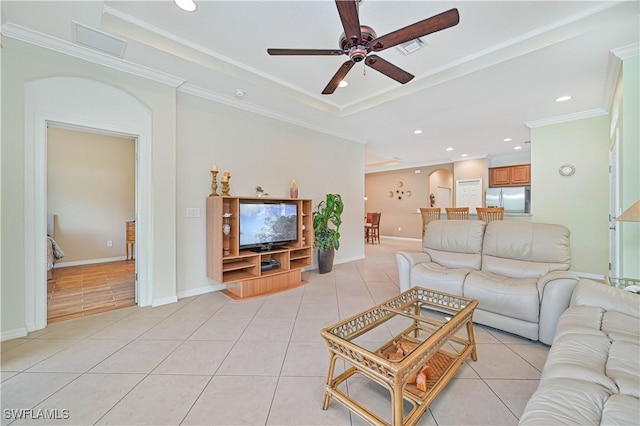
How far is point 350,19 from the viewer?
1.66 meters

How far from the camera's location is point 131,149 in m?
5.48

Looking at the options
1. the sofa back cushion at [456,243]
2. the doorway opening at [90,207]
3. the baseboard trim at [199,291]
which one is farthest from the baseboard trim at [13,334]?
the sofa back cushion at [456,243]

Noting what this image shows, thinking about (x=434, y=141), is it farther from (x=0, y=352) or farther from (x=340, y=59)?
(x=0, y=352)

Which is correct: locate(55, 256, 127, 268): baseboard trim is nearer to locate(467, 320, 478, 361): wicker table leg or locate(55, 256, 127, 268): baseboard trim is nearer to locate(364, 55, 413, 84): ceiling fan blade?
locate(364, 55, 413, 84): ceiling fan blade

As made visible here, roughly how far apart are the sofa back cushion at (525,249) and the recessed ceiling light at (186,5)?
3.72 metres

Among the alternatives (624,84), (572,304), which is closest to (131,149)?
(572,304)

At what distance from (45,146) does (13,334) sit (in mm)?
1713

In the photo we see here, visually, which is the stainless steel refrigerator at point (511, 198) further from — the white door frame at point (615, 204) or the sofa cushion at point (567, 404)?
the sofa cushion at point (567, 404)

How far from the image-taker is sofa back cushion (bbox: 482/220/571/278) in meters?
2.53

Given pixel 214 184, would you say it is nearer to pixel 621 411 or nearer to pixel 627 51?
pixel 621 411

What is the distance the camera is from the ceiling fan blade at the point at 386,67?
2.06 m

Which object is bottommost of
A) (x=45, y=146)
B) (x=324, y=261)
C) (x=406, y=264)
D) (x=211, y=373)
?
(x=211, y=373)

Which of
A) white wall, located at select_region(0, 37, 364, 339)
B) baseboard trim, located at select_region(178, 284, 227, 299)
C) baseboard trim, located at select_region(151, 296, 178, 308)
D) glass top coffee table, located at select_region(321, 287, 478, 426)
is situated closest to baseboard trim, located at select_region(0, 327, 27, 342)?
white wall, located at select_region(0, 37, 364, 339)

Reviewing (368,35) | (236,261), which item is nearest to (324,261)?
(236,261)
